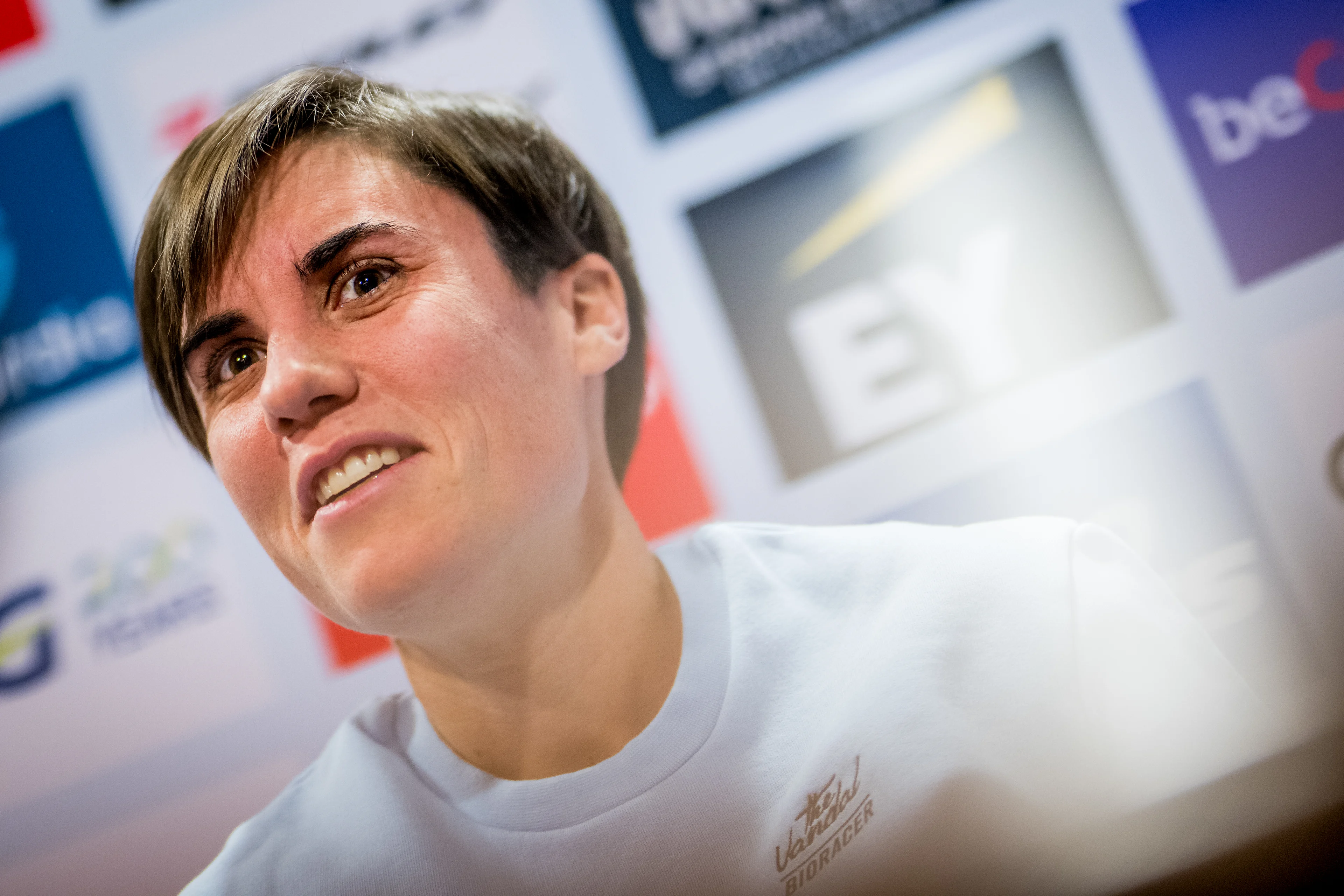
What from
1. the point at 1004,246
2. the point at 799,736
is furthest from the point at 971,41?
the point at 799,736

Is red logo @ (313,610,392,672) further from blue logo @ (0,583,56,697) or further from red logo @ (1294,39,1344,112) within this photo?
red logo @ (1294,39,1344,112)

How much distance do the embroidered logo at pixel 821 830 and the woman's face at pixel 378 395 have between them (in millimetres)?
403

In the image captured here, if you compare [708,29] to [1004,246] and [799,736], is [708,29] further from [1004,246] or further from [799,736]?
[799,736]

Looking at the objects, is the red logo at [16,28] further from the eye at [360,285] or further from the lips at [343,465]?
the lips at [343,465]

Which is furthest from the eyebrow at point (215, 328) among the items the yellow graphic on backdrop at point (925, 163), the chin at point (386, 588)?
the yellow graphic on backdrop at point (925, 163)

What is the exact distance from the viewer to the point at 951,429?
116 centimetres

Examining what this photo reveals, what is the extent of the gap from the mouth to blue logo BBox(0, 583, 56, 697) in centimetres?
61

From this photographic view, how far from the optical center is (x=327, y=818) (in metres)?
0.99

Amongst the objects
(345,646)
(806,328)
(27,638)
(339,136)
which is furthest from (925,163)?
(27,638)

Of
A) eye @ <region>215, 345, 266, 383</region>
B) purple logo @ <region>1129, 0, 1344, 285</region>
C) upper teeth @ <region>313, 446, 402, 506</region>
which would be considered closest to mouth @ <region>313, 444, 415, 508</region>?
upper teeth @ <region>313, 446, 402, 506</region>

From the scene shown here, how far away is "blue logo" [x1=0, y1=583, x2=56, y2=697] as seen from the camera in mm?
1167

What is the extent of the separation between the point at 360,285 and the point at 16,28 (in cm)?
84

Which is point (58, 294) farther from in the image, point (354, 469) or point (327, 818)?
point (327, 818)

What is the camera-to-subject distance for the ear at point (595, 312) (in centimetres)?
100
